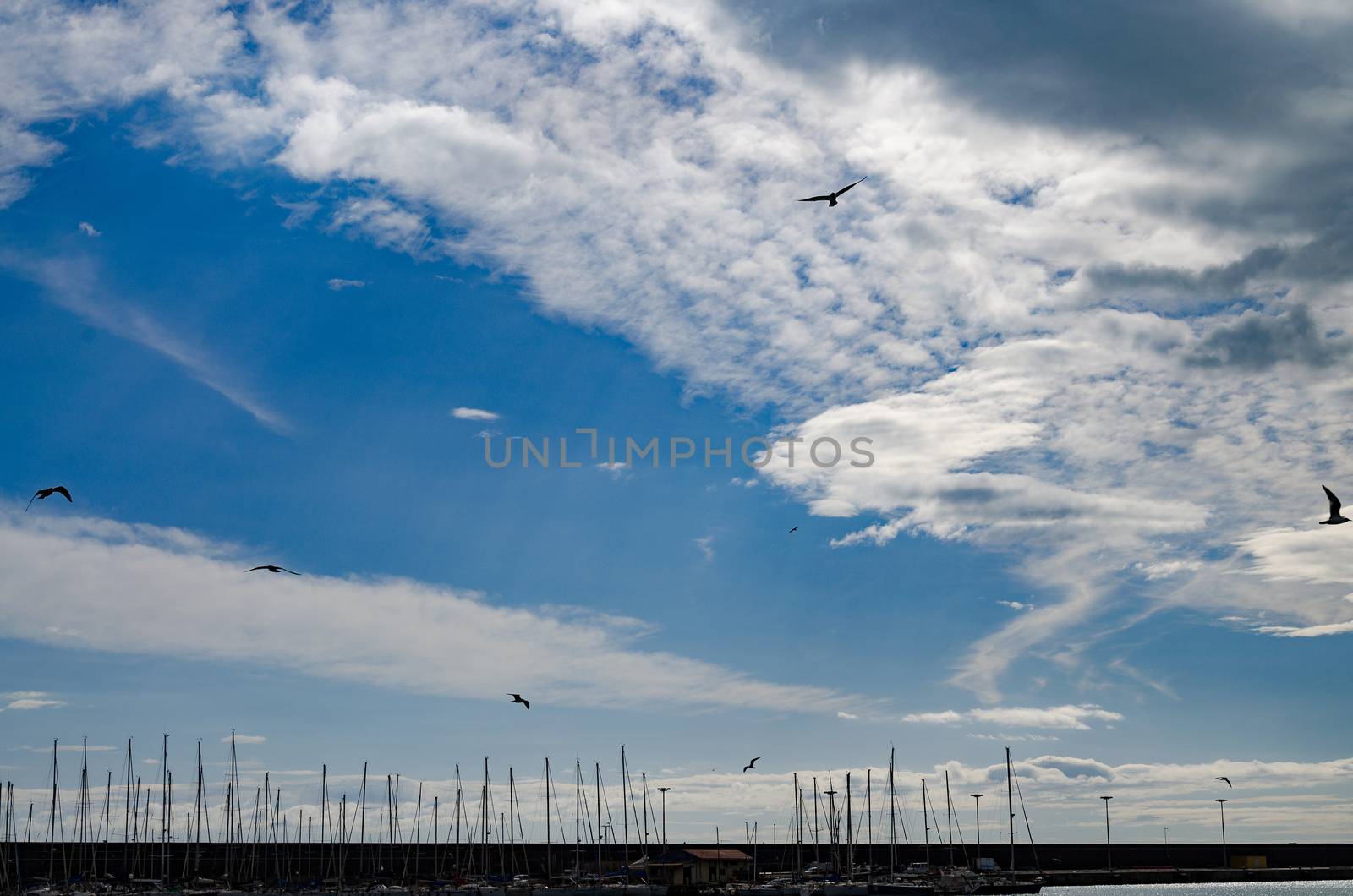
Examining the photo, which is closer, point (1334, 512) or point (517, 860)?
point (1334, 512)

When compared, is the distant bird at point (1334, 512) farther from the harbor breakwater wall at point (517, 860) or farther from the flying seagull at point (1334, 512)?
the harbor breakwater wall at point (517, 860)

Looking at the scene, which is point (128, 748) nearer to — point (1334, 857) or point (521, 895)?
point (521, 895)

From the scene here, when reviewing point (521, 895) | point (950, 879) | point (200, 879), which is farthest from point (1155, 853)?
point (200, 879)

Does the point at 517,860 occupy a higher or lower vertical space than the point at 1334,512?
lower

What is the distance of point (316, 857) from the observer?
15412 centimetres

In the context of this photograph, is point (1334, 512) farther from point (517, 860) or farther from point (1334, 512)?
point (517, 860)

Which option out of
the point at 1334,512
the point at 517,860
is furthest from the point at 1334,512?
the point at 517,860

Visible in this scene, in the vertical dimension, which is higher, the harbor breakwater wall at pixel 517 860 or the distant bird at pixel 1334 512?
the distant bird at pixel 1334 512

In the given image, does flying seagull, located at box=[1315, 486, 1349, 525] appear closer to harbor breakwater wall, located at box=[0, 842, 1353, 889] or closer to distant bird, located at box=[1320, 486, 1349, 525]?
distant bird, located at box=[1320, 486, 1349, 525]

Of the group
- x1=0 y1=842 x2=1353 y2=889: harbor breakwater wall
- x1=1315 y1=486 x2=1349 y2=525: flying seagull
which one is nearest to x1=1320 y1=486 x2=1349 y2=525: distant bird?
x1=1315 y1=486 x2=1349 y2=525: flying seagull

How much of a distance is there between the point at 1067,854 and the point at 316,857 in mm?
107161

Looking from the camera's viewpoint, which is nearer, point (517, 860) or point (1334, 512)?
point (1334, 512)

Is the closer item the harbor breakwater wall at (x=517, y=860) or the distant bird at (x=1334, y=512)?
the distant bird at (x=1334, y=512)

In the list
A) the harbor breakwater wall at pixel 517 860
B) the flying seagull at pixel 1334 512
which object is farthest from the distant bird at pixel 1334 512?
the harbor breakwater wall at pixel 517 860
